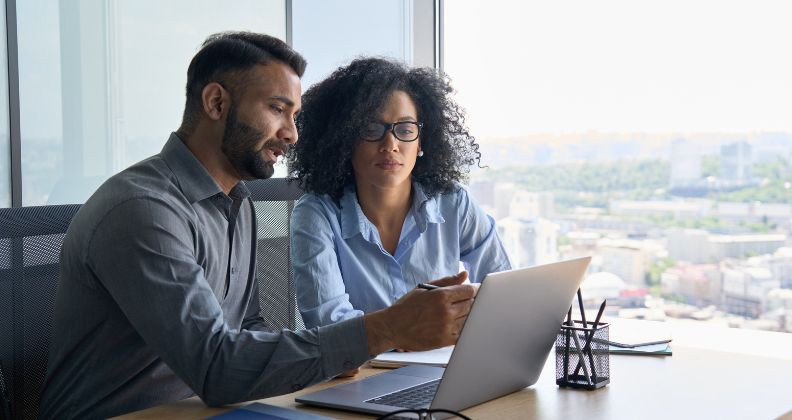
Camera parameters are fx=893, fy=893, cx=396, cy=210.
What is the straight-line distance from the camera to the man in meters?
1.39

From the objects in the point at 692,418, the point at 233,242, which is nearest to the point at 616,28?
the point at 233,242

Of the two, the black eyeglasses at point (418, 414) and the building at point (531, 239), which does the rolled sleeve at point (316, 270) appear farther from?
the building at point (531, 239)

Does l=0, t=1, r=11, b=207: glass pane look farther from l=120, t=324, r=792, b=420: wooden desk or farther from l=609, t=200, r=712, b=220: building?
l=609, t=200, r=712, b=220: building

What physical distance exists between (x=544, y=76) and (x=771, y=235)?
3.42ft

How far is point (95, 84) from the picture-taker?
8.23ft

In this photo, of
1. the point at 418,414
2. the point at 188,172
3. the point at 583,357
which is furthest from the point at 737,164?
the point at 418,414

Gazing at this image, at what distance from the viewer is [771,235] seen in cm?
314

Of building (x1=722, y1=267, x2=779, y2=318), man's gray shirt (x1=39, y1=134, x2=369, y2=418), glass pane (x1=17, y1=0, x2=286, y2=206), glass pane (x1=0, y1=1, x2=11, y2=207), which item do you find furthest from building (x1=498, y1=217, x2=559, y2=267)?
man's gray shirt (x1=39, y1=134, x2=369, y2=418)

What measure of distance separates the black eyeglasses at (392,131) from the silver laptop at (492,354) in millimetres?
799

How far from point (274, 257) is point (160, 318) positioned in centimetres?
71

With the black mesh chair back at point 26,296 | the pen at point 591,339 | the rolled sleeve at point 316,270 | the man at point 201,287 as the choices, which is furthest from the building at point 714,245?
the black mesh chair back at point 26,296

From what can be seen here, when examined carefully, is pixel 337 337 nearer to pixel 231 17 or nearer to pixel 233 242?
pixel 233 242

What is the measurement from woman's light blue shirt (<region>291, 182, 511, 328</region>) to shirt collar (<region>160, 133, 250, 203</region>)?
0.43 metres

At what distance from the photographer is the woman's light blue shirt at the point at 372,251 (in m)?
2.05
